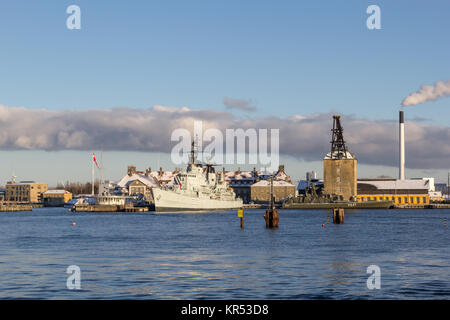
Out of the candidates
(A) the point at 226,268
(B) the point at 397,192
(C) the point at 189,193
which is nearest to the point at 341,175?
(B) the point at 397,192

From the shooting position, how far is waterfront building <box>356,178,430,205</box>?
17451cm

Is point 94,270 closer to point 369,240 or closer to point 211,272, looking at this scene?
point 211,272

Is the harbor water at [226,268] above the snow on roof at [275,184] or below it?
below

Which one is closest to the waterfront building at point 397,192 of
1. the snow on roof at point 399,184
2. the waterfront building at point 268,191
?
the snow on roof at point 399,184

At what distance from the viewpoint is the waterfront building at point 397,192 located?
6871 inches

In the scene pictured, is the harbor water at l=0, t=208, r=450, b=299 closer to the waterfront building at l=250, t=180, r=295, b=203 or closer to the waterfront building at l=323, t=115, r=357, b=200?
the waterfront building at l=323, t=115, r=357, b=200

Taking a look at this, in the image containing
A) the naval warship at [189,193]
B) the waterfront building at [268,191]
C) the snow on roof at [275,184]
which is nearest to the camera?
the naval warship at [189,193]

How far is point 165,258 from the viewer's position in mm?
37906

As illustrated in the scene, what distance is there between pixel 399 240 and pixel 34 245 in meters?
30.8

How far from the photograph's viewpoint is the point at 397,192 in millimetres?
174750

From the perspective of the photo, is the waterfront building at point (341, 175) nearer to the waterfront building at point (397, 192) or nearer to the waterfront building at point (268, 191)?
the waterfront building at point (397, 192)

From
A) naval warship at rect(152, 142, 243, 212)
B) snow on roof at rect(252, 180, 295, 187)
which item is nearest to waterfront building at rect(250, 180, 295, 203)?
snow on roof at rect(252, 180, 295, 187)

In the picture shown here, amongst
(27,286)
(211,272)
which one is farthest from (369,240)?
(27,286)

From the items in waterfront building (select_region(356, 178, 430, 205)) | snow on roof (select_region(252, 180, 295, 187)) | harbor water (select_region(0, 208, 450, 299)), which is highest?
snow on roof (select_region(252, 180, 295, 187))
